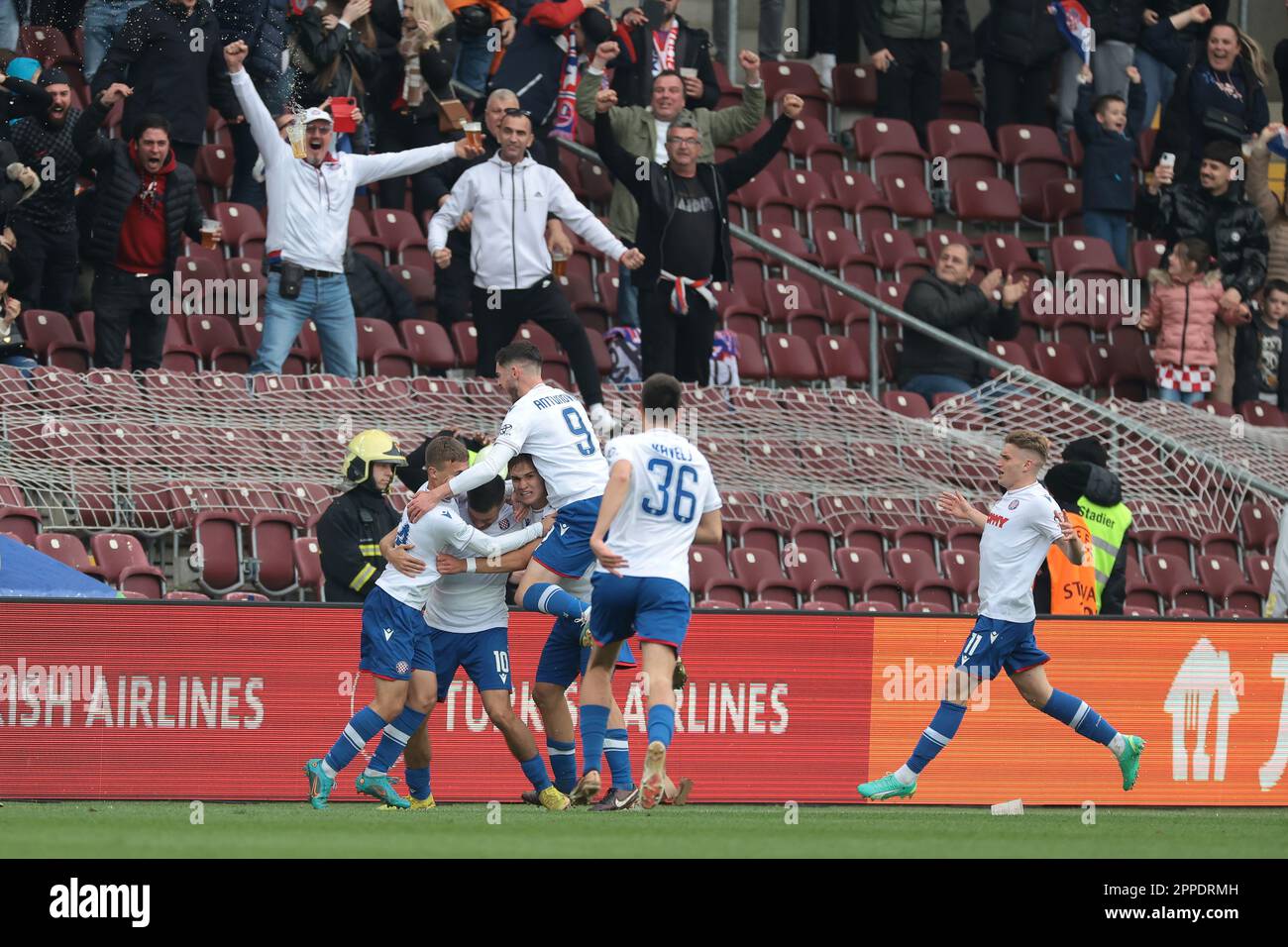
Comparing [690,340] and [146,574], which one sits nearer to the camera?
[146,574]

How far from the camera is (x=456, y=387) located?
14.3 metres

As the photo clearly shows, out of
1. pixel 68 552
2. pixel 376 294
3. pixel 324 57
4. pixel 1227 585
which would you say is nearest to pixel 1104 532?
pixel 1227 585

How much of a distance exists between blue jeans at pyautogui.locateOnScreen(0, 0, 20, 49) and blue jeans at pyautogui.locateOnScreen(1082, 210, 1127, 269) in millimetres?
9341

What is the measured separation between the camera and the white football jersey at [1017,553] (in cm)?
1077

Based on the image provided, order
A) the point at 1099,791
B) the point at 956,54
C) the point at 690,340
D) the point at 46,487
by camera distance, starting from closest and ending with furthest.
A: the point at 1099,791 < the point at 46,487 < the point at 690,340 < the point at 956,54

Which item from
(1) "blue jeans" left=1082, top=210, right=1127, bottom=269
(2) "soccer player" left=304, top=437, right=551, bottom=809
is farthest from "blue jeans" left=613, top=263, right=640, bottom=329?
(2) "soccer player" left=304, top=437, right=551, bottom=809

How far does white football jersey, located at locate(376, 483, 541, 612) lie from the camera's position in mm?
10148

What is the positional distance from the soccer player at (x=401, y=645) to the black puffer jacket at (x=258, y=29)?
20.8ft

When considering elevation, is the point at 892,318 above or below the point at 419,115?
below

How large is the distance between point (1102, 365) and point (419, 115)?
6161 millimetres

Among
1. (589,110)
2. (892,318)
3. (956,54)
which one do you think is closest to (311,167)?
(589,110)
